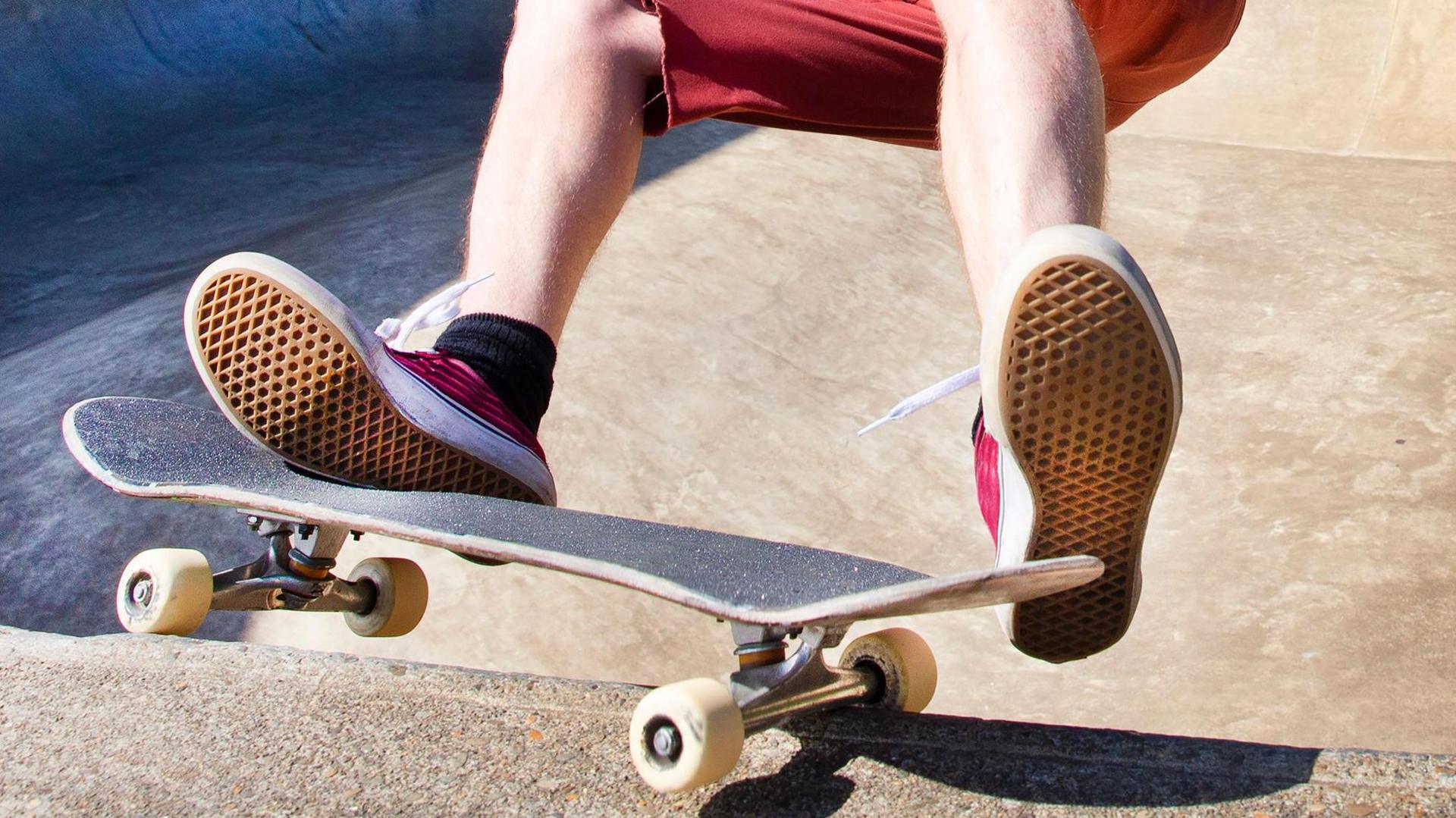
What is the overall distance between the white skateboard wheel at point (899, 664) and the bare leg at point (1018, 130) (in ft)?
1.22

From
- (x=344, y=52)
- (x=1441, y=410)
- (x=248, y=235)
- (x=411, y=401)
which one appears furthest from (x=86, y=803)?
(x=344, y=52)

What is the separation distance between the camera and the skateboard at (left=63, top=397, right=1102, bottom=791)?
3.38ft

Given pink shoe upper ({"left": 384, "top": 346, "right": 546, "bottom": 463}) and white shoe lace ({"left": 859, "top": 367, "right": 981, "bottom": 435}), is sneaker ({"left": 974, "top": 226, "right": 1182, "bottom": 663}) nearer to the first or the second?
white shoe lace ({"left": 859, "top": 367, "right": 981, "bottom": 435})

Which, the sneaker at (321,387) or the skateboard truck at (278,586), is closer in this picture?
the sneaker at (321,387)

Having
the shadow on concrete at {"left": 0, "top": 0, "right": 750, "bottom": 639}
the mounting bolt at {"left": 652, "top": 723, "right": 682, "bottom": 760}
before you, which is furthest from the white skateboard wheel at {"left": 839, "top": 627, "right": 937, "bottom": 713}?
the shadow on concrete at {"left": 0, "top": 0, "right": 750, "bottom": 639}

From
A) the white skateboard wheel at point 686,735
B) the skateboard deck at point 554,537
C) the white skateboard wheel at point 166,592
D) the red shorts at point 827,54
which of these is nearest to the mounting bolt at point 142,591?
the white skateboard wheel at point 166,592

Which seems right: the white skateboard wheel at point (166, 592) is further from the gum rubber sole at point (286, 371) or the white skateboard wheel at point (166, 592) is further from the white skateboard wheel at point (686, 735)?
the white skateboard wheel at point (686, 735)

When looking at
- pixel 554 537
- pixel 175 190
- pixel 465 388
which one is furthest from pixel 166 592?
pixel 175 190

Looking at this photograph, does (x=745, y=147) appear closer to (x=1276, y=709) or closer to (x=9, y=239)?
(x=9, y=239)

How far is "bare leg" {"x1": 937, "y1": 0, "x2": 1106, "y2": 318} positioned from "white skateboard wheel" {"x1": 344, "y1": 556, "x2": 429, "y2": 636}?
79cm

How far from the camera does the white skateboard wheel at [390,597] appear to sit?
1.59m

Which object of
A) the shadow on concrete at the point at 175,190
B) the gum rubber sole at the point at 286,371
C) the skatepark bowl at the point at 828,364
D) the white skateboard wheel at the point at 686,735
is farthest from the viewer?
the shadow on concrete at the point at 175,190

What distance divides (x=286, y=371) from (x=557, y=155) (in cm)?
42

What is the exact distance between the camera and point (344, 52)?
551 centimetres
